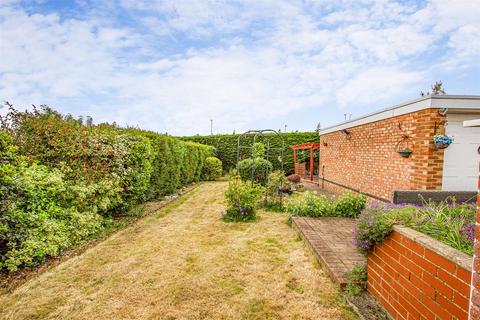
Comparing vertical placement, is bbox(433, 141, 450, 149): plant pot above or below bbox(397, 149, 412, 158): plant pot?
above

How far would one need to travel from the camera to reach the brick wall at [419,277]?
1.61 meters

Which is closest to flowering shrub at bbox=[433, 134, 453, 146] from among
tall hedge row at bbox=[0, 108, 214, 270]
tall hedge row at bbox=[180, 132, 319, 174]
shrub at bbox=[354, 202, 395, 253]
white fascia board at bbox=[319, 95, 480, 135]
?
white fascia board at bbox=[319, 95, 480, 135]

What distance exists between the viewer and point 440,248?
180 cm

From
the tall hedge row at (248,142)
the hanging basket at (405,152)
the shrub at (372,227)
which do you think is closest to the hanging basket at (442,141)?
the hanging basket at (405,152)

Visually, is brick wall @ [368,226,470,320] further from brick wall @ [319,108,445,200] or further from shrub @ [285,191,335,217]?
shrub @ [285,191,335,217]

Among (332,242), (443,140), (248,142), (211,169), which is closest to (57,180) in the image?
(332,242)

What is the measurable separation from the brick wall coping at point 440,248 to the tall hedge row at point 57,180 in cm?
484

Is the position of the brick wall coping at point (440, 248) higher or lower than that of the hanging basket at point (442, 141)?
lower

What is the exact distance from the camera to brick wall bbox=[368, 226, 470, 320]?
1.61 m

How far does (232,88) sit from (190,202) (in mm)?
9398

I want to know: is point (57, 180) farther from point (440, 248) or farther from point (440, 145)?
point (440, 145)

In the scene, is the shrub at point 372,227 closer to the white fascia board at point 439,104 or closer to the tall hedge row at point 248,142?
the white fascia board at point 439,104

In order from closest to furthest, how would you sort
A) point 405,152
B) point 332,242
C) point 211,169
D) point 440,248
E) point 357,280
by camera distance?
point 440,248, point 357,280, point 332,242, point 405,152, point 211,169

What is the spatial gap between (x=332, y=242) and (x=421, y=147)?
2.81 meters
